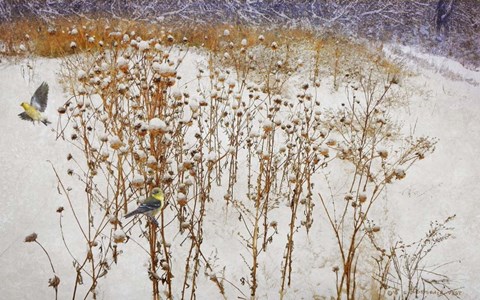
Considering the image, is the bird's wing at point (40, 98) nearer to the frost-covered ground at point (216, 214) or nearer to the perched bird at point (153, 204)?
the frost-covered ground at point (216, 214)

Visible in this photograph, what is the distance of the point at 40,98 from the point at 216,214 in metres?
1.88

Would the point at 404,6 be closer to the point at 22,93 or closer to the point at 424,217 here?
the point at 424,217

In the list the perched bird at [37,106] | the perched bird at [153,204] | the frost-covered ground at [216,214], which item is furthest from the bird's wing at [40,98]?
the perched bird at [153,204]

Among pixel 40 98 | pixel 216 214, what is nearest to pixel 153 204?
pixel 216 214

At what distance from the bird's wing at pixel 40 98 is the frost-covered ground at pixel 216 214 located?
0.78 m

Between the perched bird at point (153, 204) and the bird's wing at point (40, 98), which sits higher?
the bird's wing at point (40, 98)

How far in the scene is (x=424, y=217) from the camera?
358cm

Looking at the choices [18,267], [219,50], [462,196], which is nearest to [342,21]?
[219,50]

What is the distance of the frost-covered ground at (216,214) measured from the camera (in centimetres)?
254

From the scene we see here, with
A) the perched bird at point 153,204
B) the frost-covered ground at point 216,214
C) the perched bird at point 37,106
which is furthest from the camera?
the perched bird at point 37,106

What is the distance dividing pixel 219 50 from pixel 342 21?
7130 millimetres

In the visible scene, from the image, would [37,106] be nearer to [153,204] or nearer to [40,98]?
[40,98]

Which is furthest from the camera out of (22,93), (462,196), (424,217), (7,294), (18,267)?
(22,93)

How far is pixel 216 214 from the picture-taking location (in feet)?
10.9
